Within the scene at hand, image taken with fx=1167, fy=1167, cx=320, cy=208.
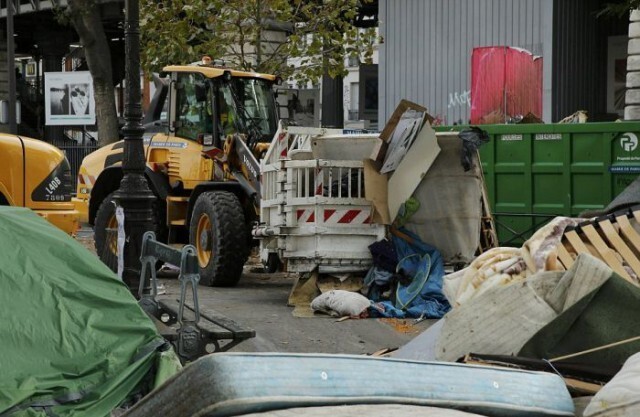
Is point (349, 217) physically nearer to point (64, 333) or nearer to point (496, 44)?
point (64, 333)

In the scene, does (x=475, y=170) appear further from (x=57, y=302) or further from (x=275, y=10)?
(x=275, y=10)

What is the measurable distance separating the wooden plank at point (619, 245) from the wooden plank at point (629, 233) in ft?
0.17

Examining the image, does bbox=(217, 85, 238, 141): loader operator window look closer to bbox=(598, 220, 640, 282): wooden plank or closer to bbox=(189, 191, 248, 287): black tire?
bbox=(189, 191, 248, 287): black tire

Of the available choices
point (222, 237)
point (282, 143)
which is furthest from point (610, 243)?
point (222, 237)

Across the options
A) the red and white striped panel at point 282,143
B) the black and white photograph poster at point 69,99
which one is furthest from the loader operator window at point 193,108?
the black and white photograph poster at point 69,99

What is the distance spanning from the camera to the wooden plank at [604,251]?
6.70 m

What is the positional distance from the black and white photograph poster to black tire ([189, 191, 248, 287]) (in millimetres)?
21387

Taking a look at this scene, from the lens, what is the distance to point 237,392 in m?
3.08

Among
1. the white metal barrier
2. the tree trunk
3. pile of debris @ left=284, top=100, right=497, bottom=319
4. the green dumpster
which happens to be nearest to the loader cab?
the white metal barrier

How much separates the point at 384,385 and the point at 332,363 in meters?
0.16

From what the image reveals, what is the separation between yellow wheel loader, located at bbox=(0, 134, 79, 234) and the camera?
13.1 meters

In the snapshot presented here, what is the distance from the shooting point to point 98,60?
99.7 feet

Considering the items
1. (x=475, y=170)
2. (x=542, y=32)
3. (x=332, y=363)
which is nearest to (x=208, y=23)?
(x=542, y=32)

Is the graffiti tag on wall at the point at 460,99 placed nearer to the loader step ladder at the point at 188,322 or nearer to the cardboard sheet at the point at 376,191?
the cardboard sheet at the point at 376,191
